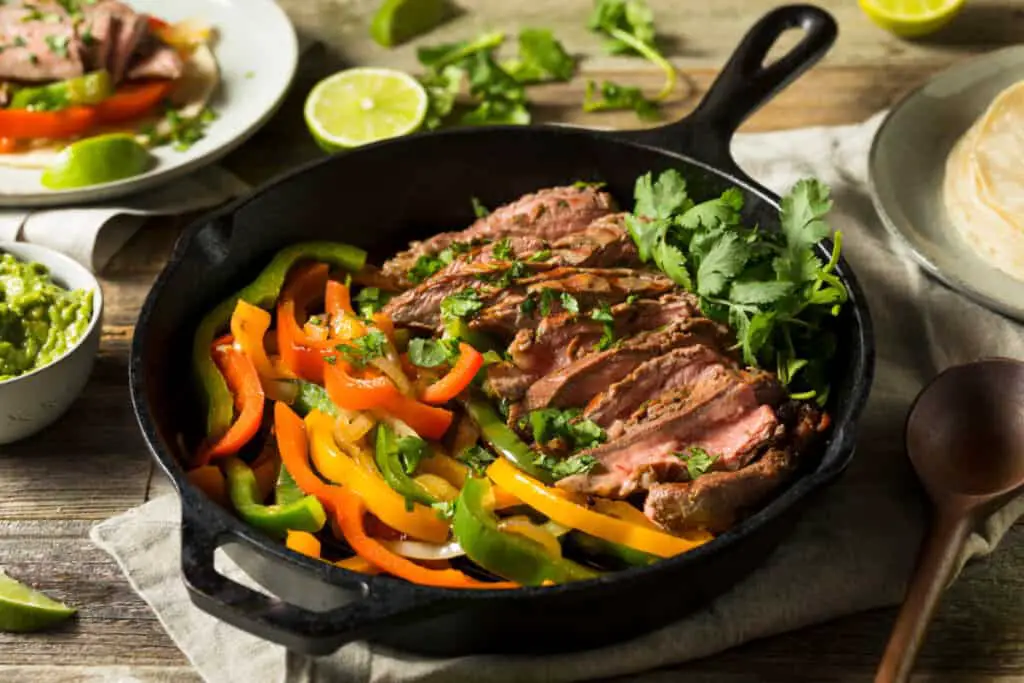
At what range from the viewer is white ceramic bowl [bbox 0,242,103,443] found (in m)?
3.81

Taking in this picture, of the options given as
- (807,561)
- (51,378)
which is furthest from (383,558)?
(51,378)

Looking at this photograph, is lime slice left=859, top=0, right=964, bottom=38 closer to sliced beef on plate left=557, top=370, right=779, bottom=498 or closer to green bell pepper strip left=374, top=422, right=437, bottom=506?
sliced beef on plate left=557, top=370, right=779, bottom=498

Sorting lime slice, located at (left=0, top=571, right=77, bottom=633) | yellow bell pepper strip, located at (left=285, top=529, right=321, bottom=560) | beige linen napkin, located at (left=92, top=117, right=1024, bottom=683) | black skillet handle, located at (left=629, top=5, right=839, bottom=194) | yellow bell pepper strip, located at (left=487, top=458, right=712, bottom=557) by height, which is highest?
black skillet handle, located at (left=629, top=5, right=839, bottom=194)

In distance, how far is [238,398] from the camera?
11.8 ft

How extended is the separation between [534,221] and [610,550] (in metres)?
1.26

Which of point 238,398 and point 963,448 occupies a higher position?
point 238,398

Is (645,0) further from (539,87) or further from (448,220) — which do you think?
(448,220)

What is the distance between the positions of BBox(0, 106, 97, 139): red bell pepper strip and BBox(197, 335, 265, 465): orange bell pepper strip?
1.90 m

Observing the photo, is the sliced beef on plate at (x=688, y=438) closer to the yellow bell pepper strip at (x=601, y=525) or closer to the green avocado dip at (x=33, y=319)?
the yellow bell pepper strip at (x=601, y=525)

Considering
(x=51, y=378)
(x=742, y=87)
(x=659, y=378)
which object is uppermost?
(x=742, y=87)

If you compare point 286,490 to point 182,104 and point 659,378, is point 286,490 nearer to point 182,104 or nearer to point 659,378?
point 659,378

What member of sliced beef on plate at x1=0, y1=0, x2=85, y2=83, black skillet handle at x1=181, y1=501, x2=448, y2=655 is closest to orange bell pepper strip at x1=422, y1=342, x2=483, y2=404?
black skillet handle at x1=181, y1=501, x2=448, y2=655

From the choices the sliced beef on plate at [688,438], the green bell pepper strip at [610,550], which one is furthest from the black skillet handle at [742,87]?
the green bell pepper strip at [610,550]

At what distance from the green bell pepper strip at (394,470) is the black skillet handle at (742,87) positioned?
4.63 ft
